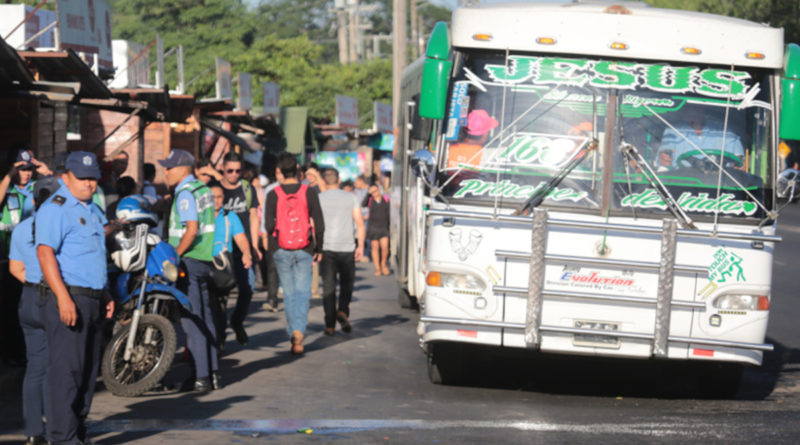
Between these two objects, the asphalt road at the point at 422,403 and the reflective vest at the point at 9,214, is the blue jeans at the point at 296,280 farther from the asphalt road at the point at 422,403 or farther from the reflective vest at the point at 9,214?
the reflective vest at the point at 9,214

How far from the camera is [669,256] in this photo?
28.8 ft

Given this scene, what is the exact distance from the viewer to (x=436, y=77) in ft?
29.4

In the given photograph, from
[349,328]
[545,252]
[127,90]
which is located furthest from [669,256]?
[127,90]

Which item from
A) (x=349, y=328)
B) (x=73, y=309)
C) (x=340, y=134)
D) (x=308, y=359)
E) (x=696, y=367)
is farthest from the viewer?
(x=340, y=134)

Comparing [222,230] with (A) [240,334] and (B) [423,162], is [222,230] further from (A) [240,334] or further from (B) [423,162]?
(B) [423,162]

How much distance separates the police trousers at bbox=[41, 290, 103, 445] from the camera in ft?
22.1

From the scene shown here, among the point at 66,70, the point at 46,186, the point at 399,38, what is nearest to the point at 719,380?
the point at 46,186

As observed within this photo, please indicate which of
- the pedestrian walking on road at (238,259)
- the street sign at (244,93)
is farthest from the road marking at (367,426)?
the street sign at (244,93)

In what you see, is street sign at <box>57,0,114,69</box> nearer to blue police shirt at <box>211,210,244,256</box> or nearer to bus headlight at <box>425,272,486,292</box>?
blue police shirt at <box>211,210,244,256</box>

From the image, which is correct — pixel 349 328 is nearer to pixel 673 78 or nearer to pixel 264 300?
pixel 264 300

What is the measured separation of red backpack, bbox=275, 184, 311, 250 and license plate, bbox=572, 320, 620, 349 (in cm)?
349

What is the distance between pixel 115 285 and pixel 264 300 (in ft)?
25.9

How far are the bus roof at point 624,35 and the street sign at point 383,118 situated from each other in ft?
101

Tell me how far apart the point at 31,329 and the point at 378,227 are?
1512 centimetres
